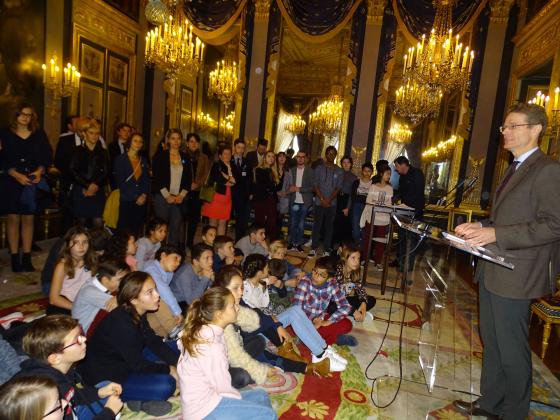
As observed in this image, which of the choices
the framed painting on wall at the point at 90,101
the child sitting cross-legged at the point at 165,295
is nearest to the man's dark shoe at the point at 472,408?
the child sitting cross-legged at the point at 165,295

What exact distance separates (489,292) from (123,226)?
4.29 metres

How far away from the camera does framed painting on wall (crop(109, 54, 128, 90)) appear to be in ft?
28.3

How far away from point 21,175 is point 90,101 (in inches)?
175

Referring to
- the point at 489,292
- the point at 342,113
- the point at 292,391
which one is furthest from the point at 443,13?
the point at 292,391

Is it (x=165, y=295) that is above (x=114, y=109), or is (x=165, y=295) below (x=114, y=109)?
below

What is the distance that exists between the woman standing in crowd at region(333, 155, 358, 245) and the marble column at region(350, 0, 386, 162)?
1.29 meters

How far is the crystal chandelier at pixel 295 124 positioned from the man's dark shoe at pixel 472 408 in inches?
299

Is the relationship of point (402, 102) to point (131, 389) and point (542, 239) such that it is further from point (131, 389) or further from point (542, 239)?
point (131, 389)

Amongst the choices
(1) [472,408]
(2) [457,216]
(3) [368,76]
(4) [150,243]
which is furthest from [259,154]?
(1) [472,408]

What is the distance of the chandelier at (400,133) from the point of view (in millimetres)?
8539

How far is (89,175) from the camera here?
188 inches

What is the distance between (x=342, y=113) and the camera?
Result: 8.39m

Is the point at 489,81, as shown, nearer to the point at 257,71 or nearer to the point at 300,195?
the point at 300,195

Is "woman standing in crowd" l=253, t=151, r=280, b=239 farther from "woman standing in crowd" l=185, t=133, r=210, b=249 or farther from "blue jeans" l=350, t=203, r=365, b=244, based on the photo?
"blue jeans" l=350, t=203, r=365, b=244
